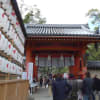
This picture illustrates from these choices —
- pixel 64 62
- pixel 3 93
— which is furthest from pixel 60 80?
pixel 64 62

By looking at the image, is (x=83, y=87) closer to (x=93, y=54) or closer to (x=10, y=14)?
(x=10, y=14)

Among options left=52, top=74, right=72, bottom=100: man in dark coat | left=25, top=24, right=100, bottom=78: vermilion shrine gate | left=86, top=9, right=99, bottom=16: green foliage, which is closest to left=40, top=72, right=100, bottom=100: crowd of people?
left=52, top=74, right=72, bottom=100: man in dark coat

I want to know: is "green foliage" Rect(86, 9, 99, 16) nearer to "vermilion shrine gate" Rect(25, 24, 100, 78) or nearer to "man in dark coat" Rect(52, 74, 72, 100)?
"vermilion shrine gate" Rect(25, 24, 100, 78)

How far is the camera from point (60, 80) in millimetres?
4668

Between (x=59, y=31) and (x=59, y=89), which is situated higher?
(x=59, y=31)

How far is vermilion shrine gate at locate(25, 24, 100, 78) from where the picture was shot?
9125mm

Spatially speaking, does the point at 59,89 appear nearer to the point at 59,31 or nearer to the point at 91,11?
the point at 59,31

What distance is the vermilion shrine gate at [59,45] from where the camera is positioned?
9125 mm

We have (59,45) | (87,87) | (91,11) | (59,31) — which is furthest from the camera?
(91,11)

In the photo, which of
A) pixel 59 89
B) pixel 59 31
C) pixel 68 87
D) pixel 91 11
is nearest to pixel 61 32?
pixel 59 31

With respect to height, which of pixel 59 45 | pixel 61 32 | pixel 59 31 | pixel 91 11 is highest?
pixel 91 11

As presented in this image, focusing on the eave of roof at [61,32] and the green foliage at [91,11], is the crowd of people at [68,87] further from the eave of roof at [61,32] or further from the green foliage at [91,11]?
the green foliage at [91,11]

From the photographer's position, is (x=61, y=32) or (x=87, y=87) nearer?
(x=87, y=87)

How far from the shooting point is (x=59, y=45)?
10.7m
